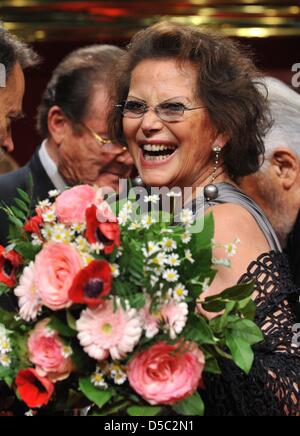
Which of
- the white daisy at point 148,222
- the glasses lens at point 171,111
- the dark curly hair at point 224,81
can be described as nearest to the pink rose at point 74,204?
the white daisy at point 148,222

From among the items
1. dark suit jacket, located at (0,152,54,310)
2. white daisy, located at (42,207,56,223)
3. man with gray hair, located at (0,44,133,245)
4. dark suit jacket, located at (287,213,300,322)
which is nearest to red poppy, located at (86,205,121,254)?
white daisy, located at (42,207,56,223)

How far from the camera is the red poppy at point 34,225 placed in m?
2.43

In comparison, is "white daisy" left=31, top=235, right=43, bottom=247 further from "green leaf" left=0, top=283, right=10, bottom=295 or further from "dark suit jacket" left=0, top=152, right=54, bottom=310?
"dark suit jacket" left=0, top=152, right=54, bottom=310

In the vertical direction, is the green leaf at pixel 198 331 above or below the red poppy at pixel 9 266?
below

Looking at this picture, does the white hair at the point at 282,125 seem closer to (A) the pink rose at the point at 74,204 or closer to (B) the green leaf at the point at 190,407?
(A) the pink rose at the point at 74,204

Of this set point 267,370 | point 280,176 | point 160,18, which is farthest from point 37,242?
point 160,18

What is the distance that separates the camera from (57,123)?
4.80m

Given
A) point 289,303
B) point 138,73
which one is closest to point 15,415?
point 289,303

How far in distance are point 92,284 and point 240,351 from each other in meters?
0.40

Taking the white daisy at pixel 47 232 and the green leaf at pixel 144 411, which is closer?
the green leaf at pixel 144 411

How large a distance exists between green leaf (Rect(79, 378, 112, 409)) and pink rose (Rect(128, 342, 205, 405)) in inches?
2.6

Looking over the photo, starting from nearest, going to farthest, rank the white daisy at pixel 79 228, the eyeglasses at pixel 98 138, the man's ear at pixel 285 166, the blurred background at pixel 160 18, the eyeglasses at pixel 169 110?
the white daisy at pixel 79 228, the eyeglasses at pixel 169 110, the man's ear at pixel 285 166, the eyeglasses at pixel 98 138, the blurred background at pixel 160 18

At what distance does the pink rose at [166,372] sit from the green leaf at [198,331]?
0.07 ft

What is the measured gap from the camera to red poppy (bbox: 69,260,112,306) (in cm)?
225
